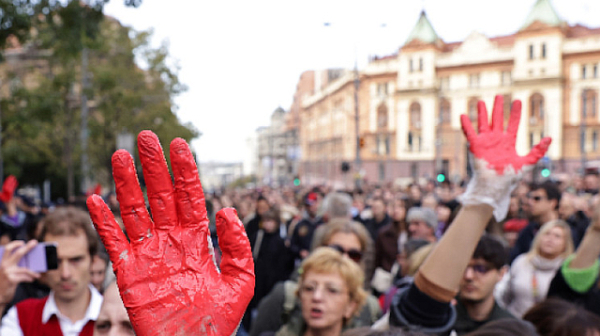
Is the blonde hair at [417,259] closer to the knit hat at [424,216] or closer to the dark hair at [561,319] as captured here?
the dark hair at [561,319]

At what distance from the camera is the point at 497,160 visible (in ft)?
7.59

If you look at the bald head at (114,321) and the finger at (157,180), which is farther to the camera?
the bald head at (114,321)

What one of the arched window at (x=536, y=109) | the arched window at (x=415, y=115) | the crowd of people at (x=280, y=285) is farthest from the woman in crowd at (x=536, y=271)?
the arched window at (x=415, y=115)

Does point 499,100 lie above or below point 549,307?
above

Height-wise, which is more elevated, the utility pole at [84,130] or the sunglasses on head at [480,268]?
the utility pole at [84,130]

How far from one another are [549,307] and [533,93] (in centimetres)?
5534

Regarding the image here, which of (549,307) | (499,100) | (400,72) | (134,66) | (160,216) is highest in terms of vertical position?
(400,72)

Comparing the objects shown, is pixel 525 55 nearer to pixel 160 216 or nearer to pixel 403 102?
pixel 403 102

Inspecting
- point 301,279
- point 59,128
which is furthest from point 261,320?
point 59,128

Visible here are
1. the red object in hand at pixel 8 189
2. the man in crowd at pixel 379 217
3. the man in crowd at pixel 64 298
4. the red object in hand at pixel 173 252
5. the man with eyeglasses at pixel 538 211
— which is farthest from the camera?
the man in crowd at pixel 379 217

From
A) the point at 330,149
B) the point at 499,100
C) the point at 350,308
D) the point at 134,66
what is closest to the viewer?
the point at 499,100

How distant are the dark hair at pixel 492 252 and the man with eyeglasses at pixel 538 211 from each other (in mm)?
2918

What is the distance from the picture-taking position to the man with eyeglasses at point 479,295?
10.2ft

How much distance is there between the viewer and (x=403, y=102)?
59.6 m
